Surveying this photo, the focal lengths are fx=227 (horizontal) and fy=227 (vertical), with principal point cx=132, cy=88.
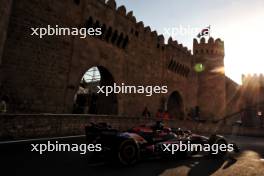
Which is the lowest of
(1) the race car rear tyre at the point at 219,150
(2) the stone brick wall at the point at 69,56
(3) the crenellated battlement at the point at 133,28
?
(1) the race car rear tyre at the point at 219,150

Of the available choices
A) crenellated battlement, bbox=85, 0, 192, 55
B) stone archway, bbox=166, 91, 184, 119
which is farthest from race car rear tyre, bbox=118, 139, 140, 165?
stone archway, bbox=166, 91, 184, 119

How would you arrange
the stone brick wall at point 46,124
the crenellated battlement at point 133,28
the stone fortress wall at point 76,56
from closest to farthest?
the stone brick wall at point 46,124 < the stone fortress wall at point 76,56 < the crenellated battlement at point 133,28

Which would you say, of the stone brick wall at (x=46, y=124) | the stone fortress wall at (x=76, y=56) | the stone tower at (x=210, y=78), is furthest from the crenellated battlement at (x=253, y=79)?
the stone brick wall at (x=46, y=124)

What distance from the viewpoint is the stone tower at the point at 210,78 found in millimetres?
32250

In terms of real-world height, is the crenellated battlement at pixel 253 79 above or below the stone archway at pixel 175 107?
above

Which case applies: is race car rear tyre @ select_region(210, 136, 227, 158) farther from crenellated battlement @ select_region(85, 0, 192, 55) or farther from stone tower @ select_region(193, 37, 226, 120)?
stone tower @ select_region(193, 37, 226, 120)

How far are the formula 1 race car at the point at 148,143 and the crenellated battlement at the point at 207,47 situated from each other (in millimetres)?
27359

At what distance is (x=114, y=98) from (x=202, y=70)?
1814 cm

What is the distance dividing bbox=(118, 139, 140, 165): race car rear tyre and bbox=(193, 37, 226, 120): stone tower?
1124 inches

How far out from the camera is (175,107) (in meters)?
29.1

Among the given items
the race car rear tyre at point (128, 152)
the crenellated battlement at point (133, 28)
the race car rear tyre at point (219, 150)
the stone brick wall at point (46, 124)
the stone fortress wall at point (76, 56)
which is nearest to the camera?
the race car rear tyre at point (128, 152)

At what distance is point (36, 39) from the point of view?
44.4ft

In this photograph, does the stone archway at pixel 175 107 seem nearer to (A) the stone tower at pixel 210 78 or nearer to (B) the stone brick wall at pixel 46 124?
(A) the stone tower at pixel 210 78

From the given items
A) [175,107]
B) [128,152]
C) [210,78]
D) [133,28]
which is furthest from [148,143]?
[210,78]
